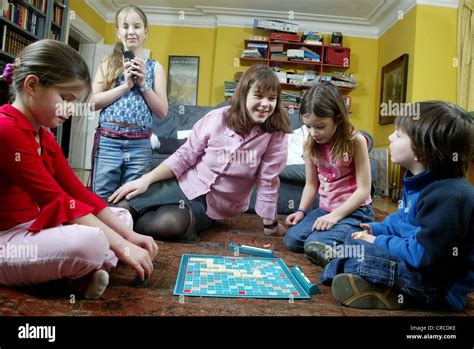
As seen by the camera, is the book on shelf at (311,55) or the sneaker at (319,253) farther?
the book on shelf at (311,55)

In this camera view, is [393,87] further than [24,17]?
Yes

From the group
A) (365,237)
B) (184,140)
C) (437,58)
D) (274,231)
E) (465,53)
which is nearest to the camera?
(365,237)

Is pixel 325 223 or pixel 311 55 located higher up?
pixel 311 55

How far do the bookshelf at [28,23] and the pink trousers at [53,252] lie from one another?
259 centimetres

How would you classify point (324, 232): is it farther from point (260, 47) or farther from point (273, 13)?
point (273, 13)

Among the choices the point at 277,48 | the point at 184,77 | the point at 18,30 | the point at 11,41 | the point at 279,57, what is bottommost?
the point at 11,41

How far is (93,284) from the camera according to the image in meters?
0.82

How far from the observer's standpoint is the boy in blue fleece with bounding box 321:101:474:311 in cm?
81

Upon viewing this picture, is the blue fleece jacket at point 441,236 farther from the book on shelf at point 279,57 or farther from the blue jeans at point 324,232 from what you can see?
the book on shelf at point 279,57

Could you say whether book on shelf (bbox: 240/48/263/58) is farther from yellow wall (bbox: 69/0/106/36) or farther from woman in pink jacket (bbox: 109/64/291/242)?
woman in pink jacket (bbox: 109/64/291/242)

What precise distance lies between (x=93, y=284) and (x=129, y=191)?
65cm

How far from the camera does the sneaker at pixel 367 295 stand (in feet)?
2.94

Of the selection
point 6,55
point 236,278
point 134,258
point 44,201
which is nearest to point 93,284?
point 134,258

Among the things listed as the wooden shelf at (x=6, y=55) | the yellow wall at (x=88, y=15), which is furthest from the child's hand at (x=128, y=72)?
the yellow wall at (x=88, y=15)
